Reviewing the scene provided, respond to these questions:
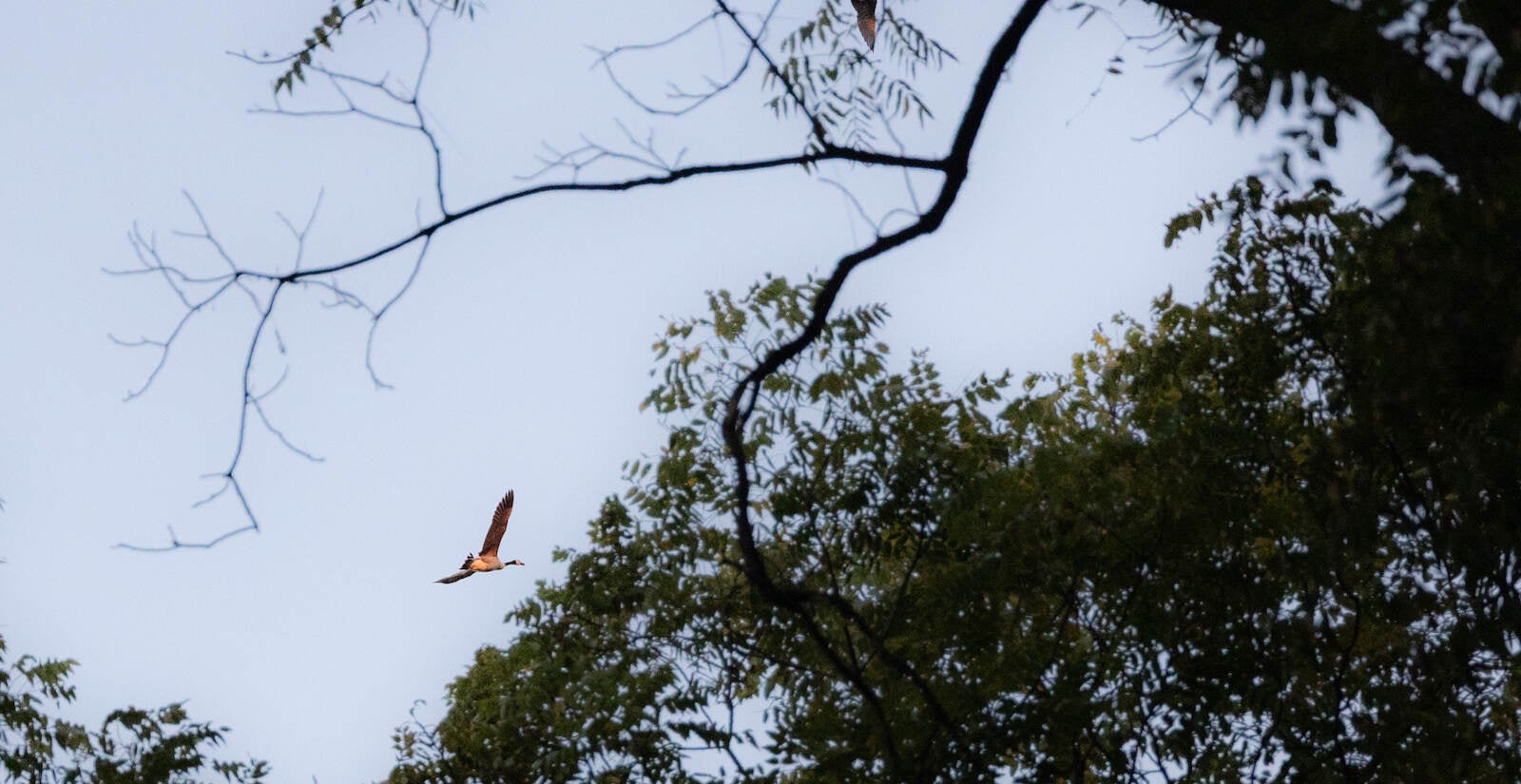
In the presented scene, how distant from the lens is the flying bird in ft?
19.3

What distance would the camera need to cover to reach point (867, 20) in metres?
5.92

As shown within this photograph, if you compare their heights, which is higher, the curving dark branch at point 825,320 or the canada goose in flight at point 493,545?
the canada goose in flight at point 493,545

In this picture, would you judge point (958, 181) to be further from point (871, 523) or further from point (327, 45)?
point (871, 523)

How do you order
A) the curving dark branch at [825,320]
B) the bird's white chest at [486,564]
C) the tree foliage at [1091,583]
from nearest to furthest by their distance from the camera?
1. the curving dark branch at [825,320]
2. the tree foliage at [1091,583]
3. the bird's white chest at [486,564]

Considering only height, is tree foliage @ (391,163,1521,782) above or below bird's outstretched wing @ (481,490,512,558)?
below

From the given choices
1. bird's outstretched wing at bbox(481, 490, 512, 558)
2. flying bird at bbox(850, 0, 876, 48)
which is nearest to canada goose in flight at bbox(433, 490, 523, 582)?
bird's outstretched wing at bbox(481, 490, 512, 558)

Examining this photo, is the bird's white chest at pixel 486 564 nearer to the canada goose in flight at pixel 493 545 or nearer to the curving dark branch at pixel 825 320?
the canada goose in flight at pixel 493 545

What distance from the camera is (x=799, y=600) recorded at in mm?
3146

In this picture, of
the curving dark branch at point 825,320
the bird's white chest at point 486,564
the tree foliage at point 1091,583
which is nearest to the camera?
the curving dark branch at point 825,320

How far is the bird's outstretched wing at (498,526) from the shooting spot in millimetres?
9500

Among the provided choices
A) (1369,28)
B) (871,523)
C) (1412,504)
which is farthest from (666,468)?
(1369,28)

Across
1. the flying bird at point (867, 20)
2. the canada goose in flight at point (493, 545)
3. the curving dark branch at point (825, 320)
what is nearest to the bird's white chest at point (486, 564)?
the canada goose in flight at point (493, 545)

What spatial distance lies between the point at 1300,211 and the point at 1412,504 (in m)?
1.95

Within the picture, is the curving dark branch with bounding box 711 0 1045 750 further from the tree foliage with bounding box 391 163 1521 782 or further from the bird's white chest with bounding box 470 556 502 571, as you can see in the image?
the bird's white chest with bounding box 470 556 502 571
